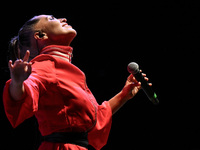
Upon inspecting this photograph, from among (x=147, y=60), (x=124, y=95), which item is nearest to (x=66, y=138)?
(x=124, y=95)

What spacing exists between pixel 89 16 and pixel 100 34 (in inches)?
6.9

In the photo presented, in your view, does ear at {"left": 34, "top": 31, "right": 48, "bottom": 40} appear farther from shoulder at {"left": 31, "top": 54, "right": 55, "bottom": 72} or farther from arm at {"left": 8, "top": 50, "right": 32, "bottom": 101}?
arm at {"left": 8, "top": 50, "right": 32, "bottom": 101}

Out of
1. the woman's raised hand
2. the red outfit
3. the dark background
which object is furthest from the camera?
the dark background

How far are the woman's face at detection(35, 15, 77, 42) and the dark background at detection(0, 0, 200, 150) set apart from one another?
38.4 inches

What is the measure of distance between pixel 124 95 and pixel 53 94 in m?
0.41

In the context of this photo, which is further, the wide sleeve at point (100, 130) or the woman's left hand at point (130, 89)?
the woman's left hand at point (130, 89)

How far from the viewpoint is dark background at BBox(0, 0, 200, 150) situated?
2324 mm

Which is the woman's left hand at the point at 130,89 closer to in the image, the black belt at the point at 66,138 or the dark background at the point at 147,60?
the black belt at the point at 66,138

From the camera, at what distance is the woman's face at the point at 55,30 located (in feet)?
3.95

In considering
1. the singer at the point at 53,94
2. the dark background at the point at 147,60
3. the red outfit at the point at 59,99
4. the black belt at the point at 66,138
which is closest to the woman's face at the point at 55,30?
the singer at the point at 53,94

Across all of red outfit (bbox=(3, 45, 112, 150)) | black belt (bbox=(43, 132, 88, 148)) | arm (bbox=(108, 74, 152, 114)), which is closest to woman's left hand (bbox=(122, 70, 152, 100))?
arm (bbox=(108, 74, 152, 114))

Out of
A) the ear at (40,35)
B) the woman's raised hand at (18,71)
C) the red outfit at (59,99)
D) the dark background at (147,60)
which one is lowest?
the dark background at (147,60)

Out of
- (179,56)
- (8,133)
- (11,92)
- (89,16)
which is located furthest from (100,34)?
(11,92)

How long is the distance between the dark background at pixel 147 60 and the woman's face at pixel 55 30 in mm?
975
